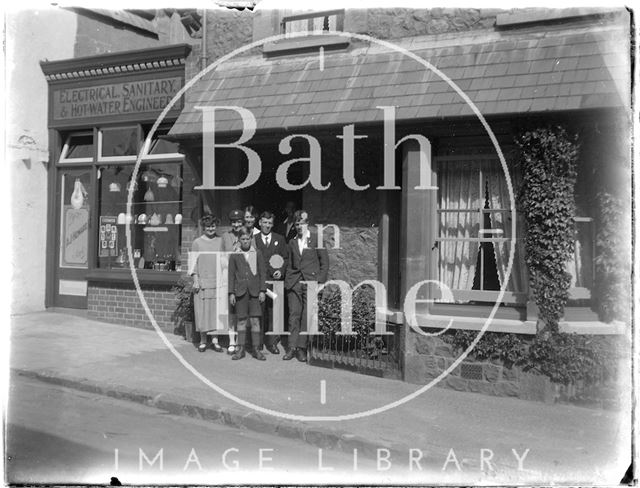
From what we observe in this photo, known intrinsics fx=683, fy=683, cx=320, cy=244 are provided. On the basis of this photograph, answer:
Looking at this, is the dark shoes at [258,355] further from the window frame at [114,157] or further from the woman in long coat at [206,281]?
the window frame at [114,157]

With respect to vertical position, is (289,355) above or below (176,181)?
below

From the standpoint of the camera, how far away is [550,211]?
736 cm

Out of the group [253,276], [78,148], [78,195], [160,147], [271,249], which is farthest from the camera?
[78,148]

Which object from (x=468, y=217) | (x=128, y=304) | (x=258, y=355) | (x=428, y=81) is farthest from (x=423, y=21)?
(x=128, y=304)

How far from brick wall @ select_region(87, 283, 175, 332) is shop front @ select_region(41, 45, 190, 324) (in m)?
0.02

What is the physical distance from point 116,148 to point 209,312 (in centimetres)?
383

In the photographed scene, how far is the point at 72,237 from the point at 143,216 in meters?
1.57

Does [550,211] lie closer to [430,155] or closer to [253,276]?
[430,155]

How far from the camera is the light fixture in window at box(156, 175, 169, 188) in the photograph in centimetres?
1116

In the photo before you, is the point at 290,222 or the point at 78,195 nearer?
the point at 290,222

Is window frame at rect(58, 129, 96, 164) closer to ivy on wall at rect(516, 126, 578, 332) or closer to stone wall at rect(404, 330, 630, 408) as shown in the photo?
stone wall at rect(404, 330, 630, 408)

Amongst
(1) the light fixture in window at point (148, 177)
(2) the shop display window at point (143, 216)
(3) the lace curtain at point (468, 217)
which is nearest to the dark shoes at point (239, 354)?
(2) the shop display window at point (143, 216)

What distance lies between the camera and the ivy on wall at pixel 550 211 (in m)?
7.36

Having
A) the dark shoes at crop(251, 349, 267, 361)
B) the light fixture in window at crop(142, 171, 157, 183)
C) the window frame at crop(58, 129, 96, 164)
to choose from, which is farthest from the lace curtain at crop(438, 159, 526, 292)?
the window frame at crop(58, 129, 96, 164)
